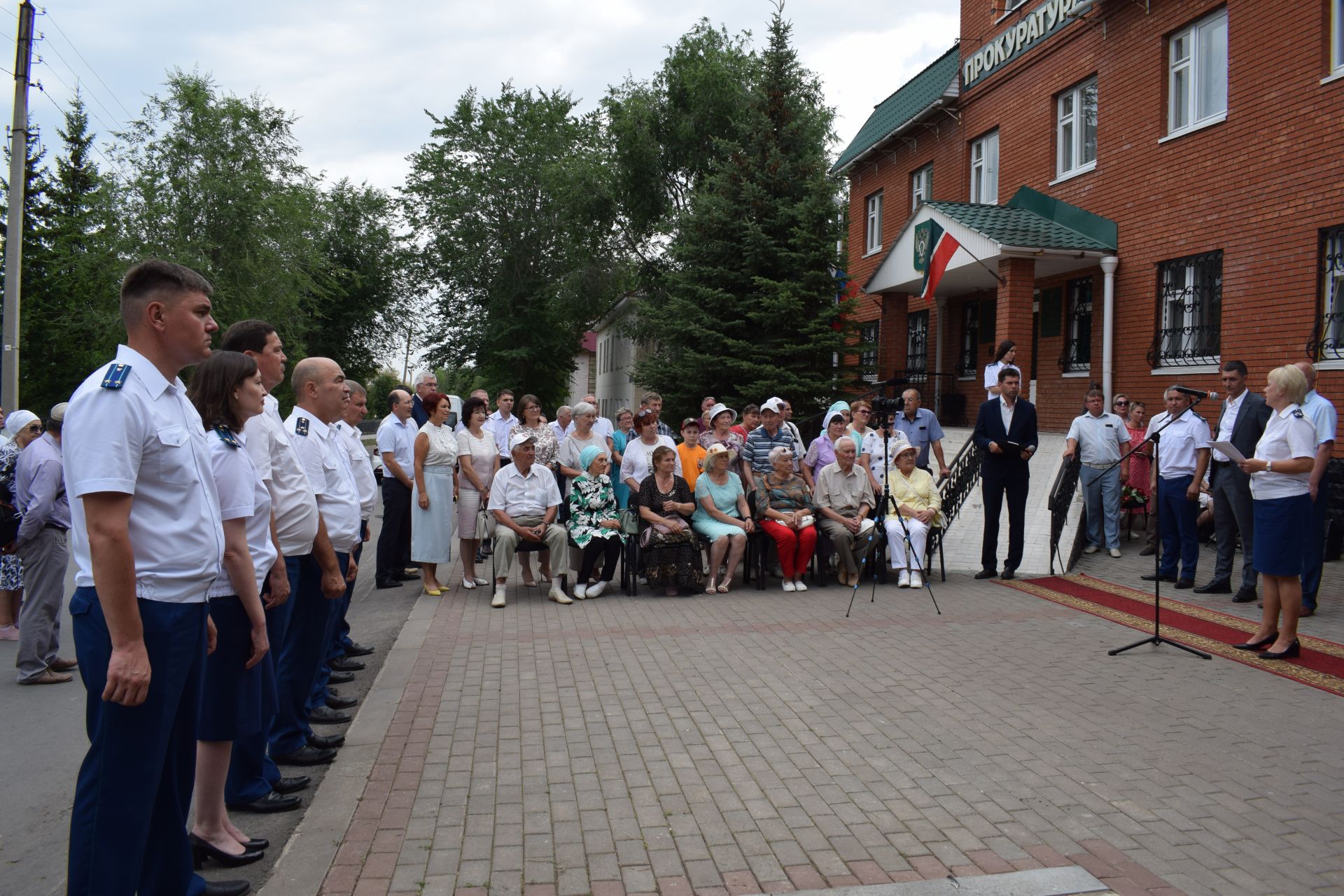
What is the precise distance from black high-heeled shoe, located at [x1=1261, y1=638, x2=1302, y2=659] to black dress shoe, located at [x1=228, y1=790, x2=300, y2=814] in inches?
248

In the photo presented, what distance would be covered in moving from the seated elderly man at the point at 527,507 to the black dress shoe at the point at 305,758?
4479 mm

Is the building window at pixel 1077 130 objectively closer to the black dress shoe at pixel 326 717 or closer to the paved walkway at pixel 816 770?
the paved walkway at pixel 816 770

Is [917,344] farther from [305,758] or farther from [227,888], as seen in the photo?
[227,888]

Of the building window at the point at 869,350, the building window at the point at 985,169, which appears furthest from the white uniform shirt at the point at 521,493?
the building window at the point at 985,169

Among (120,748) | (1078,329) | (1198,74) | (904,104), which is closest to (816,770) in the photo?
(120,748)

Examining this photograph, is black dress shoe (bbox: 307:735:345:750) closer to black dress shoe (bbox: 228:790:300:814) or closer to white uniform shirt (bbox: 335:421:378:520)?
black dress shoe (bbox: 228:790:300:814)

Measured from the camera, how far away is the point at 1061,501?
11.2m

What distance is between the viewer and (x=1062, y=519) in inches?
441

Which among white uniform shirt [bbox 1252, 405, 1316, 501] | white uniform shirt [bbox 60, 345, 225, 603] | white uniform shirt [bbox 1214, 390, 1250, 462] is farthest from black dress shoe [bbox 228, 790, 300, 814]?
white uniform shirt [bbox 1214, 390, 1250, 462]

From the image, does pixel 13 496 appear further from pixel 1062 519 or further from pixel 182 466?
pixel 1062 519

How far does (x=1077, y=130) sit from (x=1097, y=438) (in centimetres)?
799

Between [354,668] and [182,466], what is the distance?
4.17m

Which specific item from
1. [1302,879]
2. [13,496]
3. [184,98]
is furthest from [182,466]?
[184,98]

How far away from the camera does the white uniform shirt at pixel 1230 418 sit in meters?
8.36
